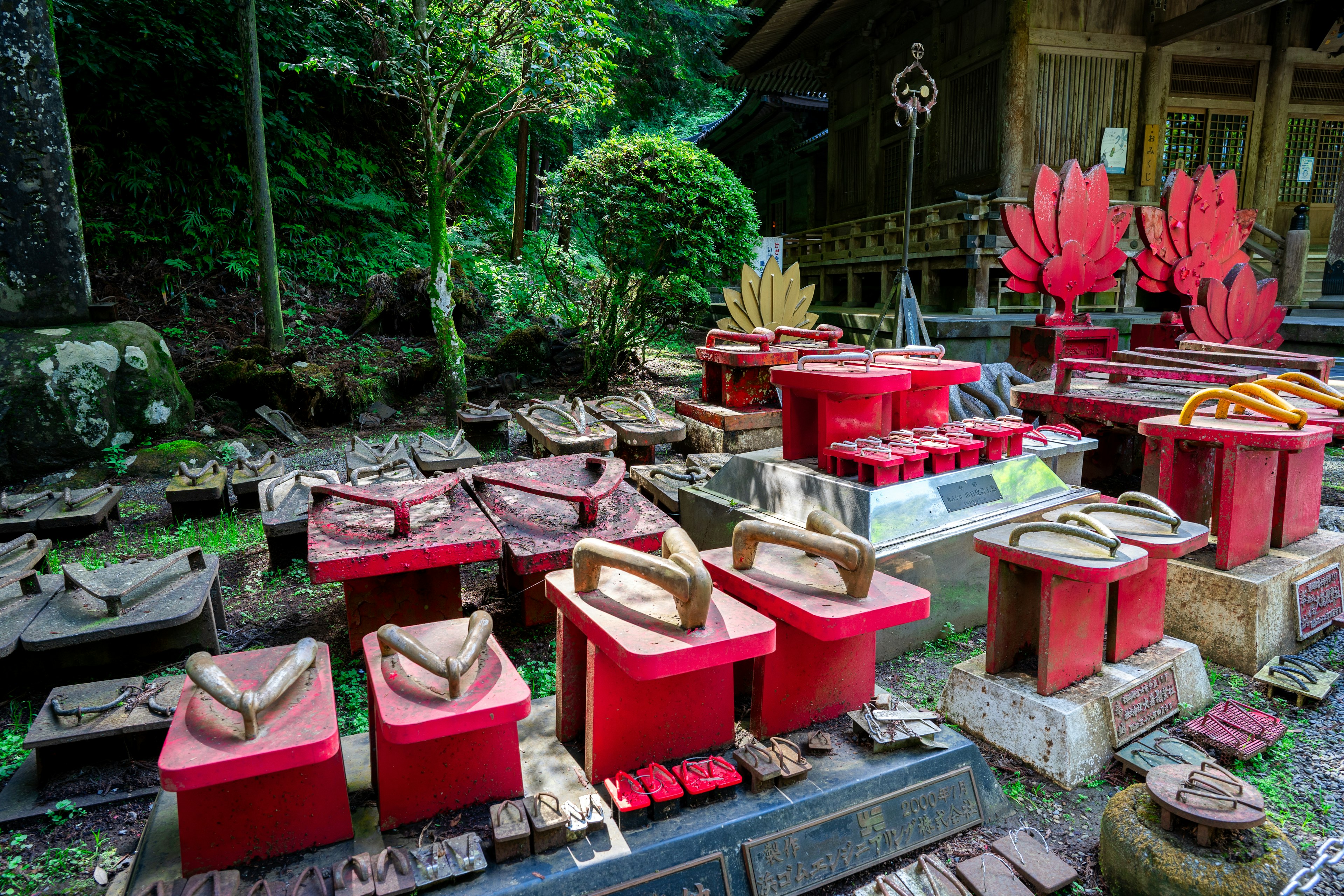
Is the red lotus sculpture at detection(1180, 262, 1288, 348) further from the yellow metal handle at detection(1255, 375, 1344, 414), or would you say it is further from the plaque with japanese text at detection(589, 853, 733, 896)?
the plaque with japanese text at detection(589, 853, 733, 896)

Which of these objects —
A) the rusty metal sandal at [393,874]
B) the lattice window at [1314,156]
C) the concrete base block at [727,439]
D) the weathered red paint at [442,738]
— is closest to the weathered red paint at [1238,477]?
the concrete base block at [727,439]

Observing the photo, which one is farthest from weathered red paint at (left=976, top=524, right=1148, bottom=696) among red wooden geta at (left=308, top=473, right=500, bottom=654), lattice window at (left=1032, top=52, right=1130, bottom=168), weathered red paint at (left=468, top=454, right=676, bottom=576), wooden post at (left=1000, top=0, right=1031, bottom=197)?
lattice window at (left=1032, top=52, right=1130, bottom=168)

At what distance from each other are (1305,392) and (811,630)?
9.70 feet

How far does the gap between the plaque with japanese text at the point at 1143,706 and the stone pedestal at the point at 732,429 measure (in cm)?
313

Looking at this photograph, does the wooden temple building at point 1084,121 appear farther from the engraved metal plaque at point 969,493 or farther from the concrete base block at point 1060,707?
the concrete base block at point 1060,707

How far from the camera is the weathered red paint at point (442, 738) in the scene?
166cm

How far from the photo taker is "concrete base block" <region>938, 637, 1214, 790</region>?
7.66 feet

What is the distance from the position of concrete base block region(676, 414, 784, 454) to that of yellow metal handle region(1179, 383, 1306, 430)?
263 cm

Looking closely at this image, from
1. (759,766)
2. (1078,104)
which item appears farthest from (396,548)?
(1078,104)

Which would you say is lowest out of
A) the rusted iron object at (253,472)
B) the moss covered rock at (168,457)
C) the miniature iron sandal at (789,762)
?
the moss covered rock at (168,457)

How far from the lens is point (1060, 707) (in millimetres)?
2342

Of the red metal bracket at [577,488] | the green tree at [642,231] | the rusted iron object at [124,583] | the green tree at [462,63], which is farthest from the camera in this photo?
the green tree at [642,231]

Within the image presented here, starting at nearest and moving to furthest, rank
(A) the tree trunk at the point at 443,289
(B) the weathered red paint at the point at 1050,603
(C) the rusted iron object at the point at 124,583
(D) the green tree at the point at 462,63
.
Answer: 1. (B) the weathered red paint at the point at 1050,603
2. (C) the rusted iron object at the point at 124,583
3. (D) the green tree at the point at 462,63
4. (A) the tree trunk at the point at 443,289

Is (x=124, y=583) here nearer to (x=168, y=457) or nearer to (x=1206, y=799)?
(x=1206, y=799)
